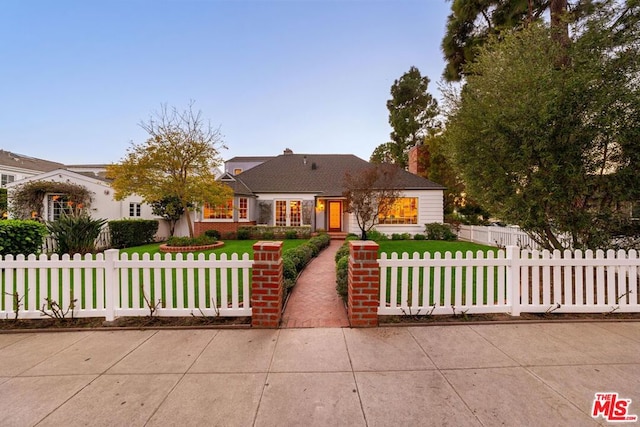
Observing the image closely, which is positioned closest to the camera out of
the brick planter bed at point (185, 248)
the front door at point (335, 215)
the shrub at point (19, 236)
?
the shrub at point (19, 236)

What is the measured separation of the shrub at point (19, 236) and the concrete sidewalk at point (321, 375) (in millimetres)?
5417

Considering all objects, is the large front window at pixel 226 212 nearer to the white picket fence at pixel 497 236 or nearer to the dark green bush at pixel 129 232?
the dark green bush at pixel 129 232

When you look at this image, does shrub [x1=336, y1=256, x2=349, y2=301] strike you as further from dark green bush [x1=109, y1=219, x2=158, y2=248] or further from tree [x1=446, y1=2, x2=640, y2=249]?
dark green bush [x1=109, y1=219, x2=158, y2=248]

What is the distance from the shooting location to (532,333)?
3.28 meters

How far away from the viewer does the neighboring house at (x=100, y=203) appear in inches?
600

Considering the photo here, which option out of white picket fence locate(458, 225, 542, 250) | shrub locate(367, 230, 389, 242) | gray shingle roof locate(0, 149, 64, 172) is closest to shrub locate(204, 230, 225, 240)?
shrub locate(367, 230, 389, 242)

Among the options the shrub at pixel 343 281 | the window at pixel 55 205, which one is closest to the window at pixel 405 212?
the shrub at pixel 343 281

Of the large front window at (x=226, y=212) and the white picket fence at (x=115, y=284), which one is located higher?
the large front window at (x=226, y=212)

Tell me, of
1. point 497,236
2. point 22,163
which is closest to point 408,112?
point 497,236

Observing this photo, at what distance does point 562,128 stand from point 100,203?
2100 cm

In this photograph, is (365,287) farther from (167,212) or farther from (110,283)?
(167,212)

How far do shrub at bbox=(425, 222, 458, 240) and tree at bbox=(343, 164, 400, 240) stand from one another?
3339mm

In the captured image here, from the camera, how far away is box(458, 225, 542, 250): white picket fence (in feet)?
30.5

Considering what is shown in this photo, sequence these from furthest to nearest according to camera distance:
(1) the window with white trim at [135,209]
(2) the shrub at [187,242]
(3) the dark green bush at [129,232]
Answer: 1. (1) the window with white trim at [135,209]
2. (3) the dark green bush at [129,232]
3. (2) the shrub at [187,242]
